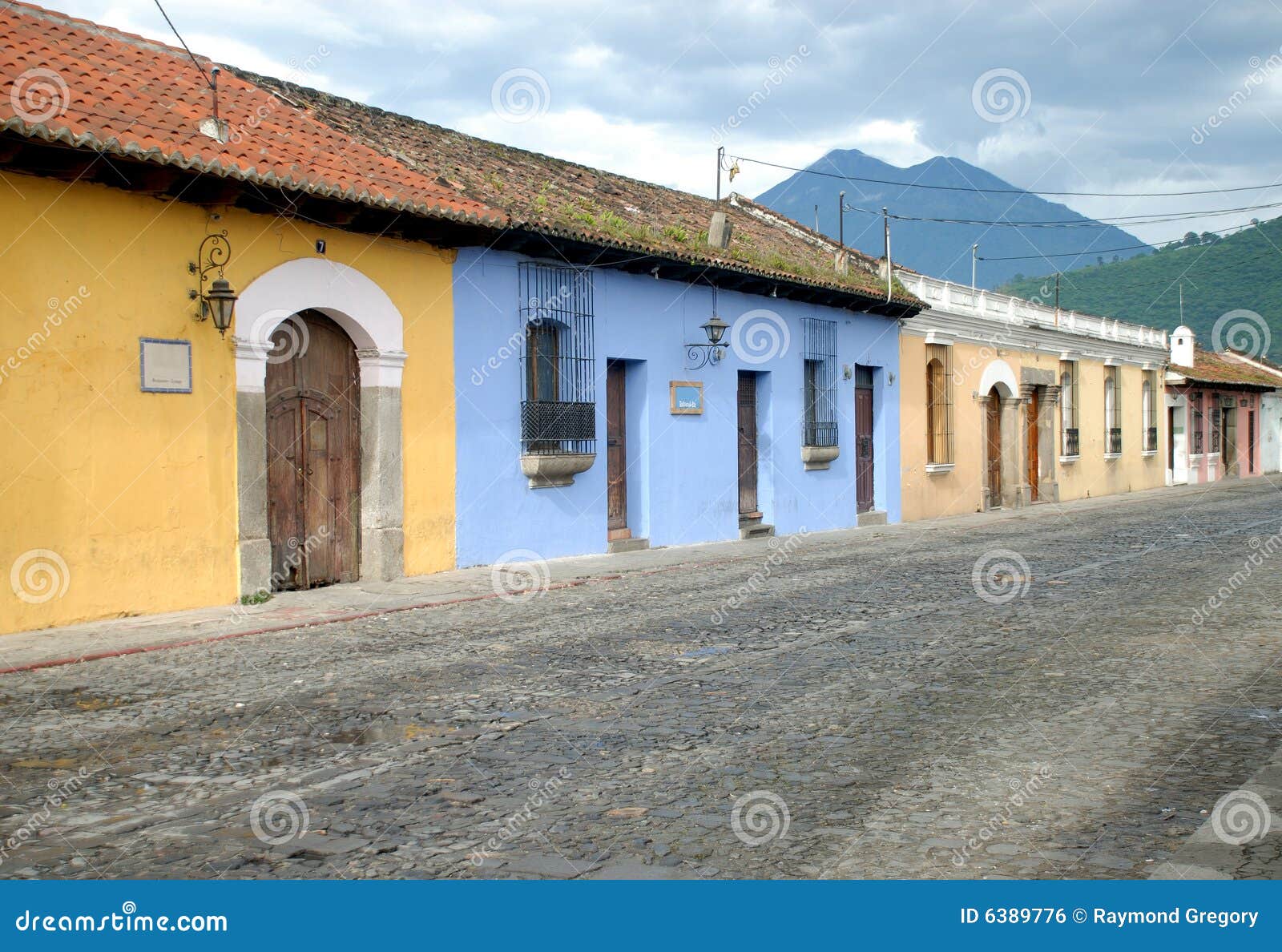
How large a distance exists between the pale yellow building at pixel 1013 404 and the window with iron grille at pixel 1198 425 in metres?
3.86

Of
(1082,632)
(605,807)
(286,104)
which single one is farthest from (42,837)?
(286,104)

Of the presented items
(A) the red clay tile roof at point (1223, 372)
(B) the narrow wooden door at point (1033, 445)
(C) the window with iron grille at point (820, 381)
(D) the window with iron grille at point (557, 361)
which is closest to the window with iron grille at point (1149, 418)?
(A) the red clay tile roof at point (1223, 372)

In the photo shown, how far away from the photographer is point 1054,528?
19094 mm

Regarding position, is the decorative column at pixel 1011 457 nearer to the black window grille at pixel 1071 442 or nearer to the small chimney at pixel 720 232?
the black window grille at pixel 1071 442

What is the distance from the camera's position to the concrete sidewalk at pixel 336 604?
851cm

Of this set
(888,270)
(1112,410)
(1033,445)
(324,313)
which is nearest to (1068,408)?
(1033,445)

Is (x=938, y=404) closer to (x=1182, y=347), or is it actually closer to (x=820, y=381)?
(x=820, y=381)

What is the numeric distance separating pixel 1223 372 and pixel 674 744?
137 ft

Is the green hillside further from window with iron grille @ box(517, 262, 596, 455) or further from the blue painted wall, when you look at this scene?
window with iron grille @ box(517, 262, 596, 455)

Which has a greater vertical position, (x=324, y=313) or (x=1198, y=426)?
(x=324, y=313)

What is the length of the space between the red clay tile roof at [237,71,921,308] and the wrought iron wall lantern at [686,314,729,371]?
83cm

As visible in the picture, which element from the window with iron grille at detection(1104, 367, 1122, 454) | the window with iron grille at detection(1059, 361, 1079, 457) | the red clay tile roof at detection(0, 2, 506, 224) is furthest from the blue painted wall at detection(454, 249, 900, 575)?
the window with iron grille at detection(1104, 367, 1122, 454)

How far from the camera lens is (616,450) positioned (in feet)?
52.9

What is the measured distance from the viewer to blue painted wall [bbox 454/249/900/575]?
13633 millimetres
